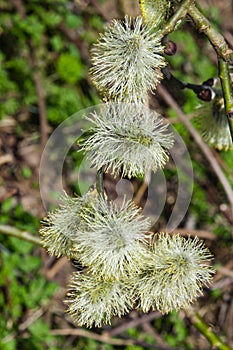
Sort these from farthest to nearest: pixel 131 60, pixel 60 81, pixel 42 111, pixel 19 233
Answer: pixel 60 81
pixel 42 111
pixel 19 233
pixel 131 60

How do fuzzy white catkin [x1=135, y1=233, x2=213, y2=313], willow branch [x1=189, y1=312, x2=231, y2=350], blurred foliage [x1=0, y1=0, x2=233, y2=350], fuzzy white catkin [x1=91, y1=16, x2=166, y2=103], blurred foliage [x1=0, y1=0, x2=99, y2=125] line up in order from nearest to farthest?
fuzzy white catkin [x1=91, y1=16, x2=166, y2=103] → fuzzy white catkin [x1=135, y1=233, x2=213, y2=313] → willow branch [x1=189, y1=312, x2=231, y2=350] → blurred foliage [x1=0, y1=0, x2=233, y2=350] → blurred foliage [x1=0, y1=0, x2=99, y2=125]

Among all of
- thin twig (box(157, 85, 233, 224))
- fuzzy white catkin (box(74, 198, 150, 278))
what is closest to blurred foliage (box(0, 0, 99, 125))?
thin twig (box(157, 85, 233, 224))

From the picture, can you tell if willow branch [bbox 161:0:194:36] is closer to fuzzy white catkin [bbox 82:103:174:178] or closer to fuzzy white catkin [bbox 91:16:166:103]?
fuzzy white catkin [bbox 91:16:166:103]

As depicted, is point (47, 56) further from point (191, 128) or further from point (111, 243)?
point (111, 243)

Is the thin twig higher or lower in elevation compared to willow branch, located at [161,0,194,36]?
lower

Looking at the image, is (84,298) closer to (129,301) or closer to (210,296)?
(129,301)

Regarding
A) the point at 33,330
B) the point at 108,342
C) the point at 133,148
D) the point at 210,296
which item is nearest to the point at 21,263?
the point at 33,330

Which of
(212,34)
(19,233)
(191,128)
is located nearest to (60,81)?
(191,128)

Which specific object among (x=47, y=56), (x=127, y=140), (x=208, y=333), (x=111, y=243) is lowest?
(x=208, y=333)

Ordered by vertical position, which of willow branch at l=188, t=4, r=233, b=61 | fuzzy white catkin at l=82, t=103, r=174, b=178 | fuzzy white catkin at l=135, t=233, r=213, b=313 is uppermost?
willow branch at l=188, t=4, r=233, b=61

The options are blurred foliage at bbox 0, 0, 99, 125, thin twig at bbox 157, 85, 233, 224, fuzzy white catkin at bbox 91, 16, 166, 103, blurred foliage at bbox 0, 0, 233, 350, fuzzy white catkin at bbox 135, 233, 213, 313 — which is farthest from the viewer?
blurred foliage at bbox 0, 0, 99, 125

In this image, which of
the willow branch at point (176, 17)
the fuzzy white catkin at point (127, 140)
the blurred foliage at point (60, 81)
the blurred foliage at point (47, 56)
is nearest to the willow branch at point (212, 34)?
the willow branch at point (176, 17)
